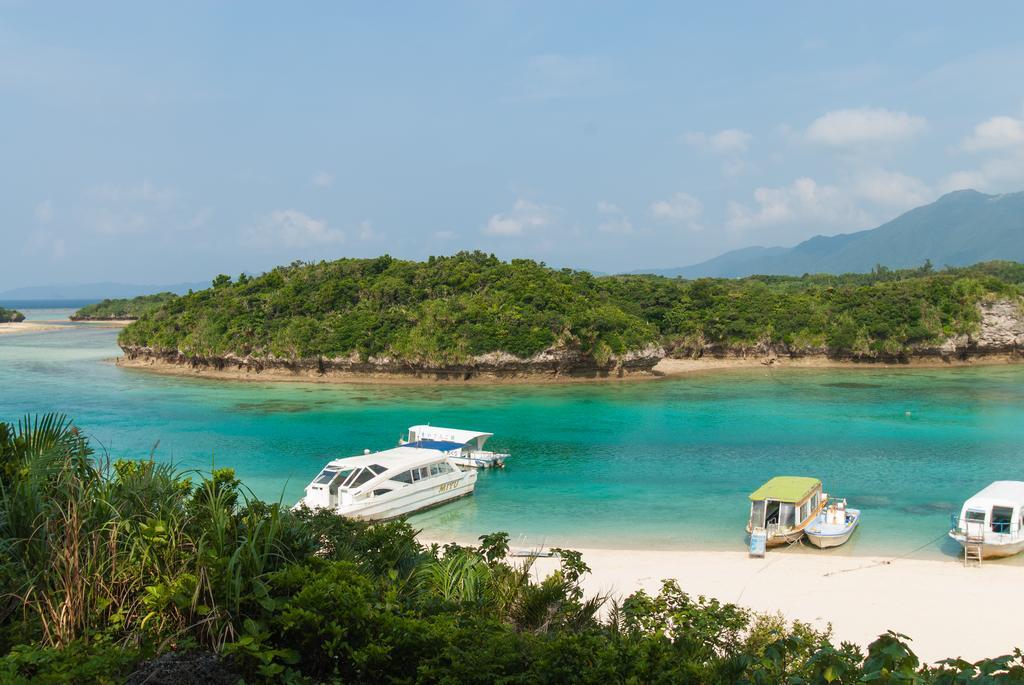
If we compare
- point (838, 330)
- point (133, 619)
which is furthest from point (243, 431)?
point (838, 330)

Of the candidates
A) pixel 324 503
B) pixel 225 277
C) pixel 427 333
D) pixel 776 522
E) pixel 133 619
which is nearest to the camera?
pixel 133 619

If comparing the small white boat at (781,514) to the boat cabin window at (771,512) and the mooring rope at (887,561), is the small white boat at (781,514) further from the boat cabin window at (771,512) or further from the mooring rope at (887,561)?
the mooring rope at (887,561)

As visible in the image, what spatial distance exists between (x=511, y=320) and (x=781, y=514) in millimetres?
30882

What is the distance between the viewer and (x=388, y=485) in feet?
60.6

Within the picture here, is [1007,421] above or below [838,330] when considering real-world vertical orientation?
below

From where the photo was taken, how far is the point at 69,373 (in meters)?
48.5

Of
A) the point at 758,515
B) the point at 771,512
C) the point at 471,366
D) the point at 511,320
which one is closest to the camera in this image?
the point at 758,515

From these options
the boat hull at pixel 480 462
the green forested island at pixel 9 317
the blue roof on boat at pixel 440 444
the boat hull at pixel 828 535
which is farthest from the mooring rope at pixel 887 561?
the green forested island at pixel 9 317

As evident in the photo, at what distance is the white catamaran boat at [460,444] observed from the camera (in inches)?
939

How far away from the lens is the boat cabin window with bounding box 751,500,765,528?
16234 millimetres

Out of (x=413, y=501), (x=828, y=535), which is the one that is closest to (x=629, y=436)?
(x=413, y=501)

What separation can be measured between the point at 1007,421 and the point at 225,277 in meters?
56.1

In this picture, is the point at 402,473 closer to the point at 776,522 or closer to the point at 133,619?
the point at 776,522

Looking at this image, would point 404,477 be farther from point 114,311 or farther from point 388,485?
point 114,311
